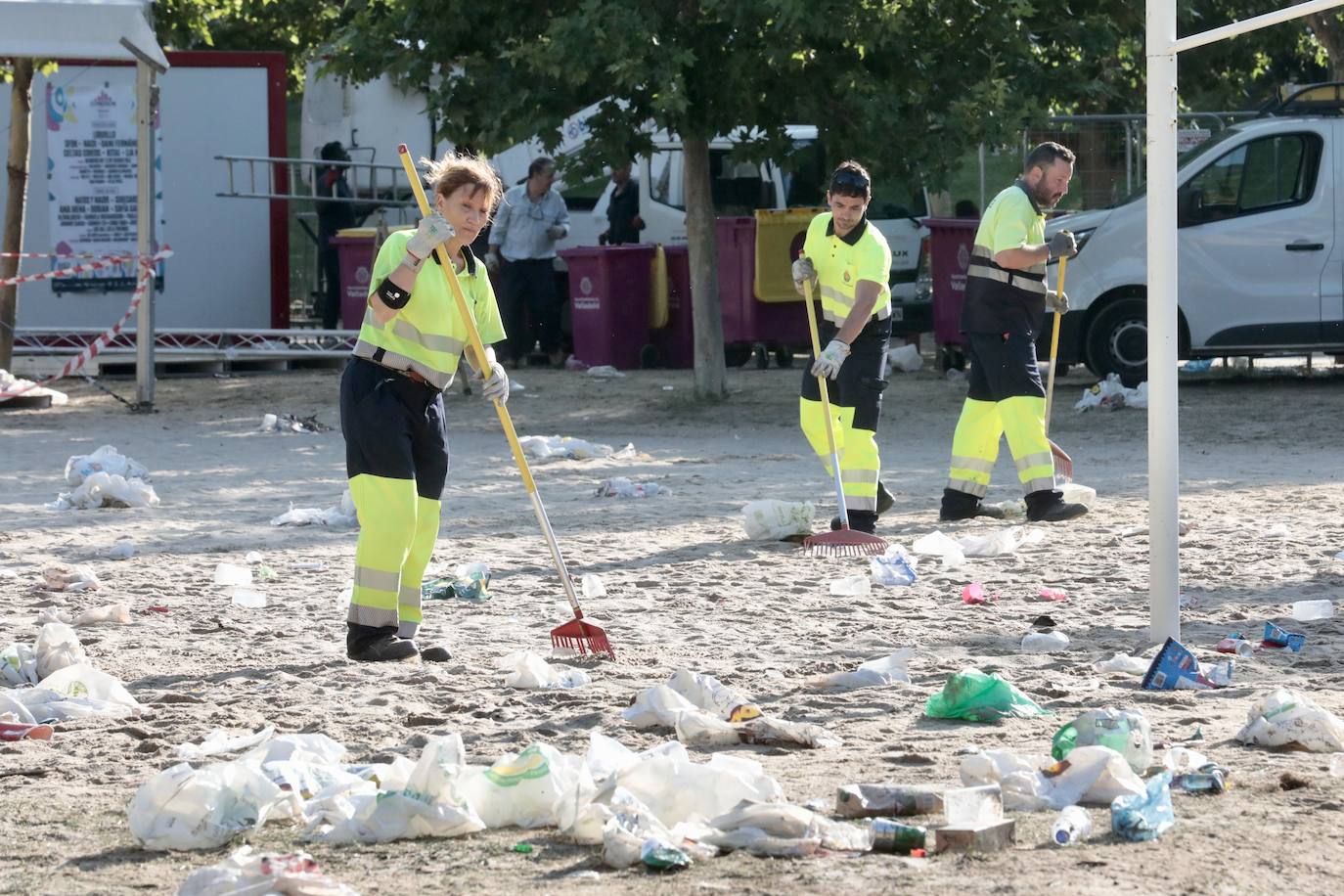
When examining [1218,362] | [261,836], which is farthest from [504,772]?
[1218,362]

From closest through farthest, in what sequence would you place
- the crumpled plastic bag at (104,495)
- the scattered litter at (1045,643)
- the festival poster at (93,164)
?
the scattered litter at (1045,643)
the crumpled plastic bag at (104,495)
the festival poster at (93,164)

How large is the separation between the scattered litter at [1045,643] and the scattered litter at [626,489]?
14.5ft

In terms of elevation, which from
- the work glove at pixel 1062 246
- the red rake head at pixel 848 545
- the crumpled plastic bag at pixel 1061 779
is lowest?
the crumpled plastic bag at pixel 1061 779

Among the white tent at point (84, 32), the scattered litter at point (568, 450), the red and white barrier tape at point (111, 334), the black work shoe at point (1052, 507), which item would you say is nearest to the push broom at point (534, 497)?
the black work shoe at point (1052, 507)

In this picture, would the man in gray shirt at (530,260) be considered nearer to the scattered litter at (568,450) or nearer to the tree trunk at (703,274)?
the tree trunk at (703,274)

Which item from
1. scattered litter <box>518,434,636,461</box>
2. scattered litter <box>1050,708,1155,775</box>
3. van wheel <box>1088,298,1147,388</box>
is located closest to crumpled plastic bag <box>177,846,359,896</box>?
scattered litter <box>1050,708,1155,775</box>

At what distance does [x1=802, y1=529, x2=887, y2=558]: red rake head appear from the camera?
840cm

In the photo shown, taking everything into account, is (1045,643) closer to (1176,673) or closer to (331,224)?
(1176,673)

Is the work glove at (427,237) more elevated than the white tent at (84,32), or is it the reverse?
the white tent at (84,32)

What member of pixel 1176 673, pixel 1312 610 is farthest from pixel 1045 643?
pixel 1312 610

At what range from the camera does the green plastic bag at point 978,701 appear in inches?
214

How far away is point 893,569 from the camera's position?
788 centimetres

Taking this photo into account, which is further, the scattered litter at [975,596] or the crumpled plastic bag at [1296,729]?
the scattered litter at [975,596]

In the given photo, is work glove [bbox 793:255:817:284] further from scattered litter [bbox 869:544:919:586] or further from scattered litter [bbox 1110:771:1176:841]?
scattered litter [bbox 1110:771:1176:841]
